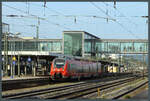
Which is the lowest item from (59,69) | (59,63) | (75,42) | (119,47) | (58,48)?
(59,69)

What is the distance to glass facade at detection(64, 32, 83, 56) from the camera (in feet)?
144

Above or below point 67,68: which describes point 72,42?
above

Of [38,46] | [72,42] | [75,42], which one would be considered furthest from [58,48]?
[75,42]

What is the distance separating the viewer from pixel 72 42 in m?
44.9

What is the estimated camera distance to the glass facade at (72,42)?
43.9 m

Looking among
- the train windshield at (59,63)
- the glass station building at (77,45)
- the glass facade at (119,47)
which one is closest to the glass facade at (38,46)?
the glass station building at (77,45)

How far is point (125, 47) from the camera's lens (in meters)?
54.4

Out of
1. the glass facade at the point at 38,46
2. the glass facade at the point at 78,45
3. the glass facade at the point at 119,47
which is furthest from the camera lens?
the glass facade at the point at 119,47

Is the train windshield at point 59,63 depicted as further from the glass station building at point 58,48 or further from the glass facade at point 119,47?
the glass facade at point 119,47

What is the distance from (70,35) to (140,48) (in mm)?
13353

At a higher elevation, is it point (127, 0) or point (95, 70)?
point (127, 0)

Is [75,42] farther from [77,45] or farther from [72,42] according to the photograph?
[72,42]

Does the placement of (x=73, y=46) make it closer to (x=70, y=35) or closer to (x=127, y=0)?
(x=70, y=35)

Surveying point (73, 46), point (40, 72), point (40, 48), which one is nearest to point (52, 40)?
point (40, 48)
